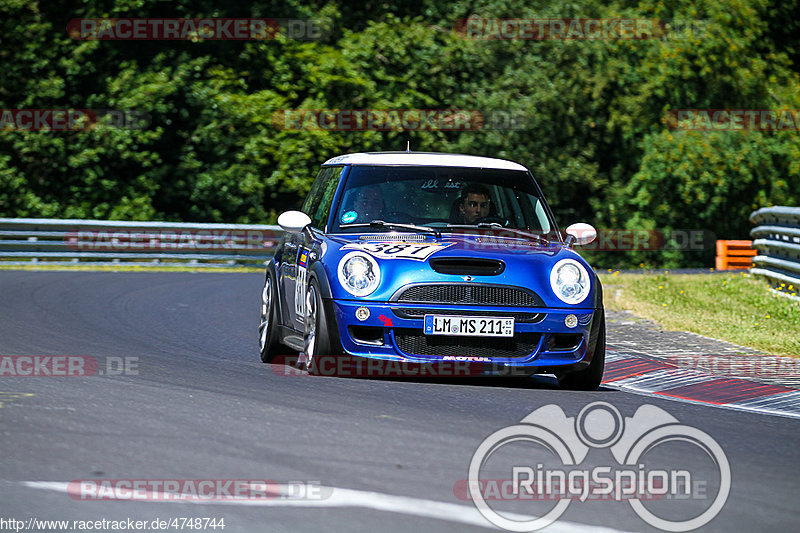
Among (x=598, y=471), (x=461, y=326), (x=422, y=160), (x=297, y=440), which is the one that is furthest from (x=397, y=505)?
(x=422, y=160)

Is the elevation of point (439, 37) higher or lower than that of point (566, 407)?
higher

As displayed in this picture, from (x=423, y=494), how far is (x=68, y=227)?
22.6 m

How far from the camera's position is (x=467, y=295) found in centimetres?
889

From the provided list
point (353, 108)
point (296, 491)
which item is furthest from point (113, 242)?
point (296, 491)

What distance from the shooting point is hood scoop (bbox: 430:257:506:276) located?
29.3 feet

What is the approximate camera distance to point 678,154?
40.2 m

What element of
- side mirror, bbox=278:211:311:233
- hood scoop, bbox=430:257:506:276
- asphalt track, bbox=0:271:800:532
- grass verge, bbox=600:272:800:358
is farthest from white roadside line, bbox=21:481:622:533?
grass verge, bbox=600:272:800:358

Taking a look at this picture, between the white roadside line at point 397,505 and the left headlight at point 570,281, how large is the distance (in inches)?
143

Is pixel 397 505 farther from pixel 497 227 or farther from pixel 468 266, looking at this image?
pixel 497 227

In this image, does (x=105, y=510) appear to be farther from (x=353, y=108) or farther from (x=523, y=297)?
(x=353, y=108)

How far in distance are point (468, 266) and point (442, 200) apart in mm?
1231

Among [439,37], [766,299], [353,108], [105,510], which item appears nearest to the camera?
[105,510]

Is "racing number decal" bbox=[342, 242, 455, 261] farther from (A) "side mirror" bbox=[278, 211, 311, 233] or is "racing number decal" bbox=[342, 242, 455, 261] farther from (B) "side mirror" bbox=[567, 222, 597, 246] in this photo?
(B) "side mirror" bbox=[567, 222, 597, 246]

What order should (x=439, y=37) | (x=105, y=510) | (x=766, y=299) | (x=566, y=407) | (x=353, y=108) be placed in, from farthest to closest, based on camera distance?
(x=439, y=37)
(x=353, y=108)
(x=766, y=299)
(x=566, y=407)
(x=105, y=510)
